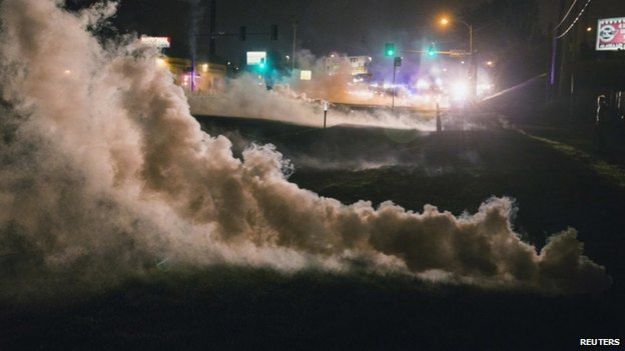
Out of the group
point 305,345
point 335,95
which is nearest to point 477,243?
point 305,345

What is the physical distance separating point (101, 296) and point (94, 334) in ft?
3.29

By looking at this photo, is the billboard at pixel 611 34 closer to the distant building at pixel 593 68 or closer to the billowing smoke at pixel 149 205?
the distant building at pixel 593 68

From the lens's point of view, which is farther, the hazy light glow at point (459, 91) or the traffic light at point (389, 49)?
the hazy light glow at point (459, 91)

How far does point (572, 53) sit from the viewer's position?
176 ft

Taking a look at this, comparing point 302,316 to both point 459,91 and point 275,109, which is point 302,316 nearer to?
point 275,109

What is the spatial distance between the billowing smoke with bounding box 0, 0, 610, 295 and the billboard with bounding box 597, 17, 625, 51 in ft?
148

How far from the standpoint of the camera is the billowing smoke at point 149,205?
8.07 metres

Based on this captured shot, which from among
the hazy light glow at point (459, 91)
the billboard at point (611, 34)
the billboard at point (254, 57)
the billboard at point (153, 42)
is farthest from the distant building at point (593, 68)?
the billboard at point (254, 57)

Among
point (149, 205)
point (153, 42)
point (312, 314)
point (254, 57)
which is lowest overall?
point (312, 314)

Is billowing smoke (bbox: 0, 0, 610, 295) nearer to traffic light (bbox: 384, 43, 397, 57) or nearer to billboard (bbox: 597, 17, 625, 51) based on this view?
traffic light (bbox: 384, 43, 397, 57)

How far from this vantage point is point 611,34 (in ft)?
157

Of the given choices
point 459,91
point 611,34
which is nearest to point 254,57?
point 459,91

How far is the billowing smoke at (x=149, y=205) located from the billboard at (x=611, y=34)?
45.2m

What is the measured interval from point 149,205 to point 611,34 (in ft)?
156
